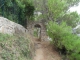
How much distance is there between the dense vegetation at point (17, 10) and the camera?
15.5m

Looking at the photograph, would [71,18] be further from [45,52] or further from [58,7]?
[45,52]

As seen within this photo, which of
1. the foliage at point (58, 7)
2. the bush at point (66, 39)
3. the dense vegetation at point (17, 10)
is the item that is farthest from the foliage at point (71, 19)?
the dense vegetation at point (17, 10)

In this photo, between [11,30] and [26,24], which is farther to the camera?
[26,24]

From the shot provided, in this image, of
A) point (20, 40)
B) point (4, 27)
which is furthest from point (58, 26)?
point (4, 27)

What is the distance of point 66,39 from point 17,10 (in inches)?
202

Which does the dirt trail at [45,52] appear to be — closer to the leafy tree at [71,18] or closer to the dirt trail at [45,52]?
the dirt trail at [45,52]

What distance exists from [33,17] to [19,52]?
8659 mm

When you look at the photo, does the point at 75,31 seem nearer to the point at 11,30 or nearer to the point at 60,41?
the point at 60,41

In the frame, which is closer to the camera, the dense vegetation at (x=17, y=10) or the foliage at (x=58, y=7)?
the dense vegetation at (x=17, y=10)

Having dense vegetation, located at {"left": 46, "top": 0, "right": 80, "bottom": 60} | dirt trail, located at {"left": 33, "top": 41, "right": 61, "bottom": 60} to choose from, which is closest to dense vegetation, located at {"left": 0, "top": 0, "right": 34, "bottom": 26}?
dense vegetation, located at {"left": 46, "top": 0, "right": 80, "bottom": 60}

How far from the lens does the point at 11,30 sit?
43.4 feet

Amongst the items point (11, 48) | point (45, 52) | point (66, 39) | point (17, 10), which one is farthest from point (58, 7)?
point (11, 48)

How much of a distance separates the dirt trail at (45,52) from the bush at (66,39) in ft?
2.69

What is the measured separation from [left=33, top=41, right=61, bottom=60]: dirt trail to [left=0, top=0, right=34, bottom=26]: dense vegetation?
9.19ft
